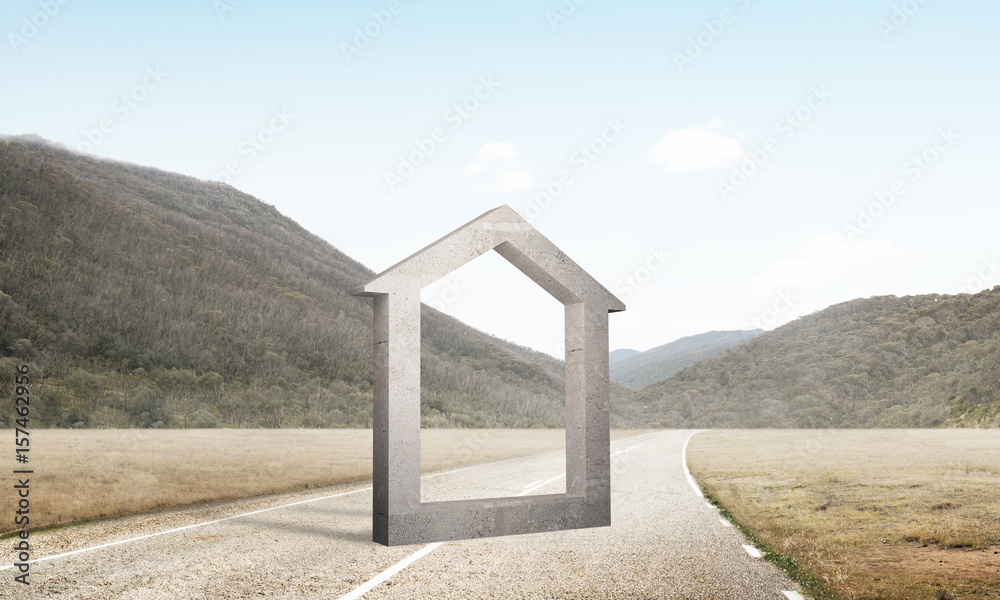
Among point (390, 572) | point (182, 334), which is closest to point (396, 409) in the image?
point (390, 572)

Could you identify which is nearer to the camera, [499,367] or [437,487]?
[437,487]

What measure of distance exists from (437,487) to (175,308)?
7729 cm

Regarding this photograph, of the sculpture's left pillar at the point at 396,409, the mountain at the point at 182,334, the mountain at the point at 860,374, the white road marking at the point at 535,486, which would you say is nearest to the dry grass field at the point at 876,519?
the white road marking at the point at 535,486

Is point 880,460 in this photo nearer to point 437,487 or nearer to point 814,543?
point 437,487

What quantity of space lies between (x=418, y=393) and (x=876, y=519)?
30.2ft

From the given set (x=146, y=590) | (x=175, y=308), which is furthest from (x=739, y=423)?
(x=146, y=590)

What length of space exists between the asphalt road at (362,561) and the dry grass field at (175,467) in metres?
2.20

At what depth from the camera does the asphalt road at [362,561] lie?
27.3 ft

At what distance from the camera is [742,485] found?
802 inches

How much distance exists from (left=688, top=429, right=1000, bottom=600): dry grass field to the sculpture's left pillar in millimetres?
5638

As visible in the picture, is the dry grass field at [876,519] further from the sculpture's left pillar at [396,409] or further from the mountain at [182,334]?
the mountain at [182,334]

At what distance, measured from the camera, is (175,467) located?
2553 cm

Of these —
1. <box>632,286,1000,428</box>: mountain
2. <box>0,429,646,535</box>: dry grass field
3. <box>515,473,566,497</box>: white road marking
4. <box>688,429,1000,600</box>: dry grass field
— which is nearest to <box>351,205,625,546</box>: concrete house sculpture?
<box>688,429,1000,600</box>: dry grass field

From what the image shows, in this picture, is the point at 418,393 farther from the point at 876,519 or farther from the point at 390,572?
the point at 876,519
